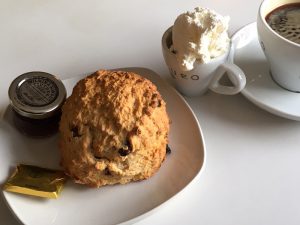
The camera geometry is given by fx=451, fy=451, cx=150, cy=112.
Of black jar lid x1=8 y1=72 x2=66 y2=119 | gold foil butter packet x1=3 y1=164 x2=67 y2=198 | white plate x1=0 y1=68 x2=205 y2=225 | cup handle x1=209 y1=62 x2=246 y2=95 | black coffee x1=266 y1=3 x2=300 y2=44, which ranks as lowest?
white plate x1=0 y1=68 x2=205 y2=225

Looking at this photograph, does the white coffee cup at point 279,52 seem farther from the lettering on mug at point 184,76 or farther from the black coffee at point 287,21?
the lettering on mug at point 184,76

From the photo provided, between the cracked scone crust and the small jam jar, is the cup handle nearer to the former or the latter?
the cracked scone crust

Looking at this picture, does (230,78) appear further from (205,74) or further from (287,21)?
(287,21)

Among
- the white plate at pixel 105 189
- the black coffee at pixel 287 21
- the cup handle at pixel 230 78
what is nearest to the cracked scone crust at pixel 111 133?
the white plate at pixel 105 189

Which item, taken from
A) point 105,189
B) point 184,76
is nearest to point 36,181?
point 105,189

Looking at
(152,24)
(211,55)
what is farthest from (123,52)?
(211,55)

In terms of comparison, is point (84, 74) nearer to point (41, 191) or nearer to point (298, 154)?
point (41, 191)

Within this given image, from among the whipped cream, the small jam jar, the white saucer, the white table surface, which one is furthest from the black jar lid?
the white saucer
